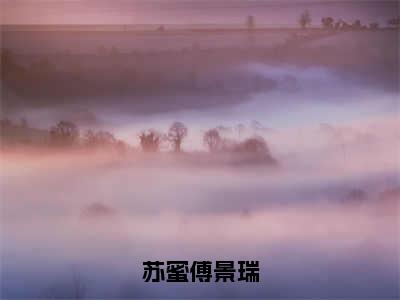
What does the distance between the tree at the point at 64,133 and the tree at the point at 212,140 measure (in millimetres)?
445

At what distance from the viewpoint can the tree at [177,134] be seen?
5.69 feet

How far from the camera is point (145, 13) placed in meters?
1.78

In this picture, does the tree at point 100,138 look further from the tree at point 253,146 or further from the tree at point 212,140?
the tree at point 253,146

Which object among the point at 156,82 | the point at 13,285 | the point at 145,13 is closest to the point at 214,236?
the point at 156,82

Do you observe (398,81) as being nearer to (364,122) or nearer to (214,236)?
(364,122)

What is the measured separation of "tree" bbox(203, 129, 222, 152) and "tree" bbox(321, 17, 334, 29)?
54 cm

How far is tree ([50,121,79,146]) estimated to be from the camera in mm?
1736

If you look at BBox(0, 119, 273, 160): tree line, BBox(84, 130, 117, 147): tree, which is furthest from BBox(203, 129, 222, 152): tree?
BBox(84, 130, 117, 147): tree

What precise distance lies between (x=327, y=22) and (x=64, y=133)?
39.2 inches

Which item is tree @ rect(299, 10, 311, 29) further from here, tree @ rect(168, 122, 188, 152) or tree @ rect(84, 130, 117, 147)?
tree @ rect(84, 130, 117, 147)

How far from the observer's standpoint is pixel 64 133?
1.74m

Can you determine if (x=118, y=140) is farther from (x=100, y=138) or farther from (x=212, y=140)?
(x=212, y=140)

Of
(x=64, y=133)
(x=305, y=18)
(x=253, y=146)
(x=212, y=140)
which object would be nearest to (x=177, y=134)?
(x=212, y=140)

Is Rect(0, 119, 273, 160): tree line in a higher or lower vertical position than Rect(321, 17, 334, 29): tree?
lower
